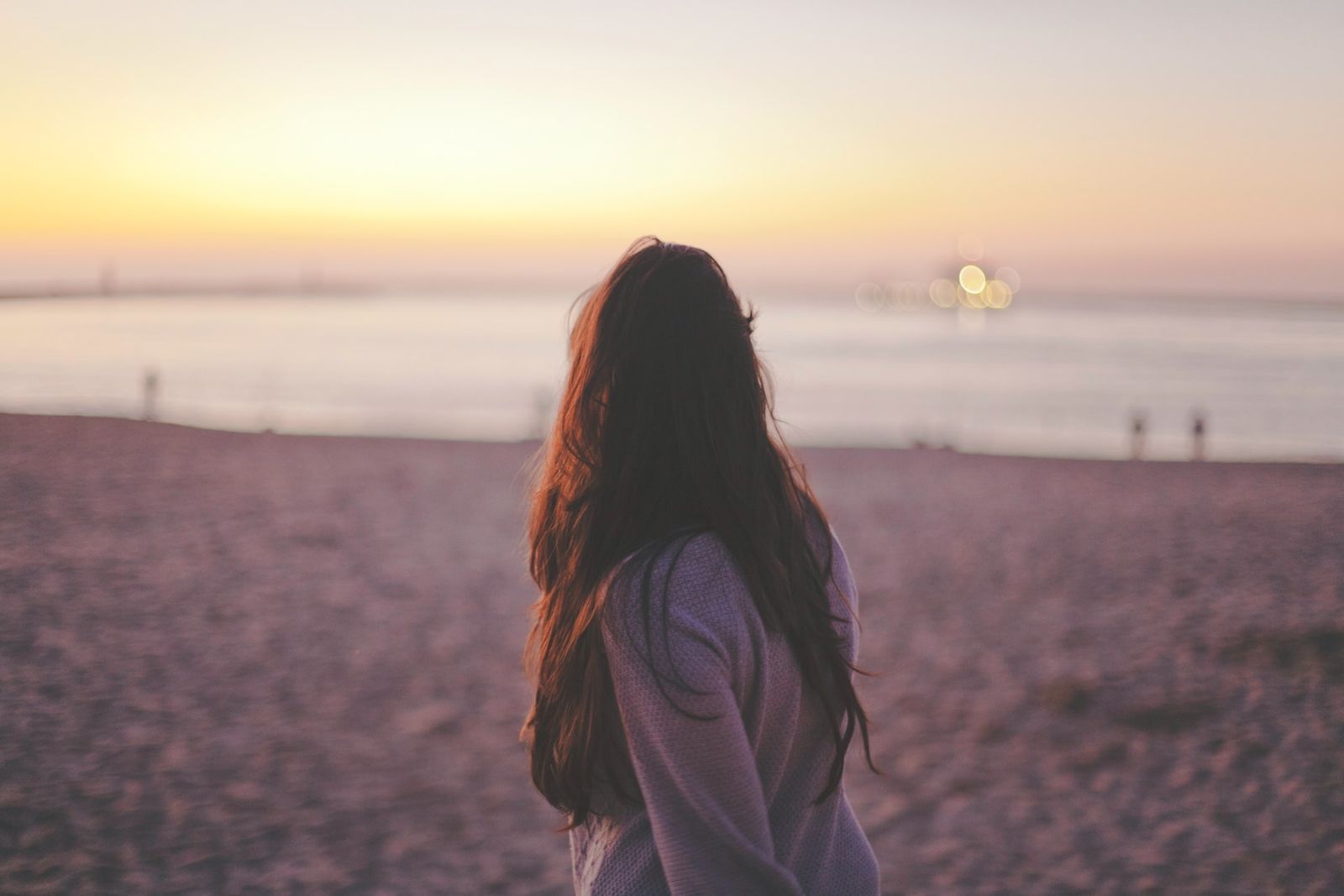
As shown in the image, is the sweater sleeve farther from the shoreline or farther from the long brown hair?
the shoreline

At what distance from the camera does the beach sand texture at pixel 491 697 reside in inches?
180

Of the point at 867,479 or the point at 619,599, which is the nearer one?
the point at 619,599

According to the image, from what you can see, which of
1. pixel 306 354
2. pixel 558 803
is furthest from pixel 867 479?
pixel 306 354

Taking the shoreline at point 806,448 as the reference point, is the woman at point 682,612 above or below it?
above

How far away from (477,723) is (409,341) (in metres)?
89.1

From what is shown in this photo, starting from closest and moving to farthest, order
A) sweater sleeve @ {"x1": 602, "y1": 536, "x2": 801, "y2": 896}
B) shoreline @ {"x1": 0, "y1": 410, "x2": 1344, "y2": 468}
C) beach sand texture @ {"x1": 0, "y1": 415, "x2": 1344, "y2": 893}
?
sweater sleeve @ {"x1": 602, "y1": 536, "x2": 801, "y2": 896}
beach sand texture @ {"x1": 0, "y1": 415, "x2": 1344, "y2": 893}
shoreline @ {"x1": 0, "y1": 410, "x2": 1344, "y2": 468}

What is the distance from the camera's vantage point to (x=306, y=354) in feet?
238

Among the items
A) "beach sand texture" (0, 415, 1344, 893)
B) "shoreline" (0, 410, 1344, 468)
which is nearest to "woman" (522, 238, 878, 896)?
"beach sand texture" (0, 415, 1344, 893)

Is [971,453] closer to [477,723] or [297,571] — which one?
[297,571]

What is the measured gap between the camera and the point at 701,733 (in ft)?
4.48

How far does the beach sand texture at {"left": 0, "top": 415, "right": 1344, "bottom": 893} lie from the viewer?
4570mm

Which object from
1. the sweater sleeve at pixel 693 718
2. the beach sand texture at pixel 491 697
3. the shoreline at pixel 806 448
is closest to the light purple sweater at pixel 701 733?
the sweater sleeve at pixel 693 718

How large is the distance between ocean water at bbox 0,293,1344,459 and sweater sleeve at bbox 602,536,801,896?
30.5 inches

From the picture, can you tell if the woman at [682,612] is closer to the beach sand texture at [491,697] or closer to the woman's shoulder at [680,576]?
the woman's shoulder at [680,576]
